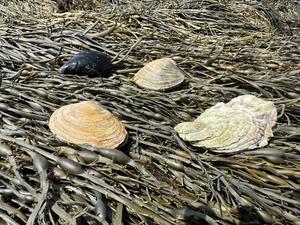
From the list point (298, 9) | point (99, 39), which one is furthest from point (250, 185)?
point (298, 9)

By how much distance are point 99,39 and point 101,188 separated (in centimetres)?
205

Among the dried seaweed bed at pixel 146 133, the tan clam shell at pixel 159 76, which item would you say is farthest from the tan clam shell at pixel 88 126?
the tan clam shell at pixel 159 76

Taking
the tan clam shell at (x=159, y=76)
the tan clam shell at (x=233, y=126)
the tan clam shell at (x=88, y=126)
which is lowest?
the tan clam shell at (x=159, y=76)

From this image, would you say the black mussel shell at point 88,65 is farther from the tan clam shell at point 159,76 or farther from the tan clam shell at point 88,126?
the tan clam shell at point 88,126

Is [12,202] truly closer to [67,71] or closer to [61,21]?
[67,71]

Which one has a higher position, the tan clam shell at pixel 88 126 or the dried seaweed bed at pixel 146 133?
the tan clam shell at pixel 88 126

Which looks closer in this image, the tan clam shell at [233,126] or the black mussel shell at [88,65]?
the tan clam shell at [233,126]

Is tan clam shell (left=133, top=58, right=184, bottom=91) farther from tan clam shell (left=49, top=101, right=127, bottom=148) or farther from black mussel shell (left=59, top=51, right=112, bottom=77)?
tan clam shell (left=49, top=101, right=127, bottom=148)

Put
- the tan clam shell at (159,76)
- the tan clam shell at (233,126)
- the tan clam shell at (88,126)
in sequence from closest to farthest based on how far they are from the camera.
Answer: the tan clam shell at (88,126), the tan clam shell at (233,126), the tan clam shell at (159,76)

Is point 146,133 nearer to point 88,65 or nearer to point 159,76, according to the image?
point 159,76

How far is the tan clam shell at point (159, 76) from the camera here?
2.67m

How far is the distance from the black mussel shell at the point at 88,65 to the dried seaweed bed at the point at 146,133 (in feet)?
0.24

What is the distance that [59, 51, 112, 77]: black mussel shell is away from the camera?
2.74m

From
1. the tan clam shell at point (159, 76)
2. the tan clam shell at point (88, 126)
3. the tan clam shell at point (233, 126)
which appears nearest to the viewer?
the tan clam shell at point (88, 126)
